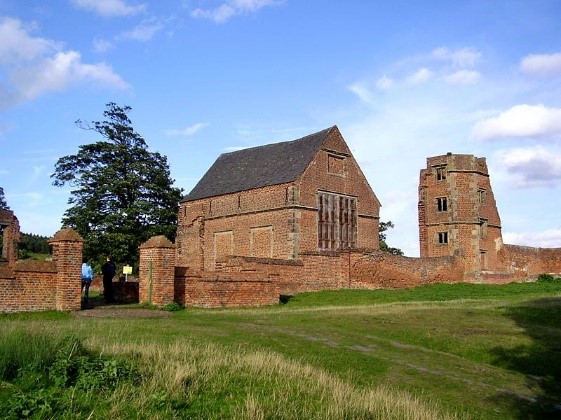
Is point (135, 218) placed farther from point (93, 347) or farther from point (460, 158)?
point (93, 347)

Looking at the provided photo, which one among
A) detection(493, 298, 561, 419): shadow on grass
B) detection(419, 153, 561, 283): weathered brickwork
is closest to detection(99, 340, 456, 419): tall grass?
detection(493, 298, 561, 419): shadow on grass

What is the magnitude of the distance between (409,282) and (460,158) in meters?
14.4

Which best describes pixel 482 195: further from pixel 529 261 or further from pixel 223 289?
pixel 223 289

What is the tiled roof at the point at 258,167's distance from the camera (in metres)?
37.6

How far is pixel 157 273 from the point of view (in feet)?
71.5

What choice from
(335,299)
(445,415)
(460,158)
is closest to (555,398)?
(445,415)

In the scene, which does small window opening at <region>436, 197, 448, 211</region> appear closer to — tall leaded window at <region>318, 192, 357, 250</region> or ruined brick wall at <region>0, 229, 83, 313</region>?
tall leaded window at <region>318, 192, 357, 250</region>

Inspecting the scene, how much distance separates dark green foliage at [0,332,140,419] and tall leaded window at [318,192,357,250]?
90.5 feet

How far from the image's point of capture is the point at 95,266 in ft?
139

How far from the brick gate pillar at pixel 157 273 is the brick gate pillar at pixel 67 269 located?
272 centimetres

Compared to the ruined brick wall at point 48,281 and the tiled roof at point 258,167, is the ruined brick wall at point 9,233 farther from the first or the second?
the ruined brick wall at point 48,281

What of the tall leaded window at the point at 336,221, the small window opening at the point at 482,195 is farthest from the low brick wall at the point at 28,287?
the small window opening at the point at 482,195

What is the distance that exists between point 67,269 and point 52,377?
11719 millimetres

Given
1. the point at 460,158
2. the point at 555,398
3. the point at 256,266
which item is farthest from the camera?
the point at 460,158
